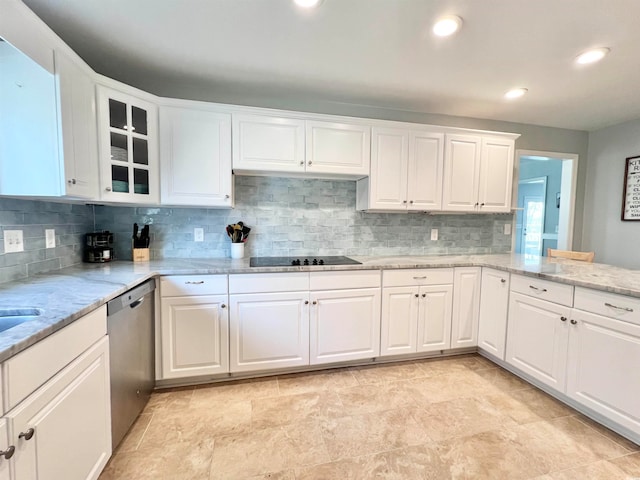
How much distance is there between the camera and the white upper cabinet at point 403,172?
8.45 ft

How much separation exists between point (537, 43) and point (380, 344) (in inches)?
91.7

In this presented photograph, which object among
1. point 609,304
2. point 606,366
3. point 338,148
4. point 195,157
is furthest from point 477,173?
point 195,157

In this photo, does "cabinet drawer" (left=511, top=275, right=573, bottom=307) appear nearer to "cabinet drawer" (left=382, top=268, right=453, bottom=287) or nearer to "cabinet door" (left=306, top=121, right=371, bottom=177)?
"cabinet drawer" (left=382, top=268, right=453, bottom=287)

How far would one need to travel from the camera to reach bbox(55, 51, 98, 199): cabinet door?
1.50 m

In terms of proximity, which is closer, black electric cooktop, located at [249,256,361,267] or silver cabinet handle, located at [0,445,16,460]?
silver cabinet handle, located at [0,445,16,460]

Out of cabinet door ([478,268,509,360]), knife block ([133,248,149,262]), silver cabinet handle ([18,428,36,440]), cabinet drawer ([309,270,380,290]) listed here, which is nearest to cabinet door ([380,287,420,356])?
cabinet drawer ([309,270,380,290])

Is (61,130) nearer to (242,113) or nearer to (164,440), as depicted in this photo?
(242,113)

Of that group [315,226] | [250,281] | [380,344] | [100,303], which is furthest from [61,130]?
[380,344]

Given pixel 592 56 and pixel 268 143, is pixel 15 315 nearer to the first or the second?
pixel 268 143

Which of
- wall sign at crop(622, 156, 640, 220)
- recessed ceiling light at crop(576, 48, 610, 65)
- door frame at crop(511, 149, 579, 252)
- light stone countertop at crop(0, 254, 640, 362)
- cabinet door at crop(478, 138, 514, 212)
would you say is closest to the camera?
light stone countertop at crop(0, 254, 640, 362)

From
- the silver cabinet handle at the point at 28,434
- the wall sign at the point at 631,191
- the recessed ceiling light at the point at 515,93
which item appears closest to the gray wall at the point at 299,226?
the recessed ceiling light at the point at 515,93

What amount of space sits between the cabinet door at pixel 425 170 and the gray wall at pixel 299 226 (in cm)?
35

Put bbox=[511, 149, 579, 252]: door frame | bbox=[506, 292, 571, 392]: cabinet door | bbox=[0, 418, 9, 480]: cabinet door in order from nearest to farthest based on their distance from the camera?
bbox=[0, 418, 9, 480]: cabinet door → bbox=[506, 292, 571, 392]: cabinet door → bbox=[511, 149, 579, 252]: door frame

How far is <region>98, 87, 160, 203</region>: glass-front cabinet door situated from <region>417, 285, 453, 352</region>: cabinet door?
2.31m
